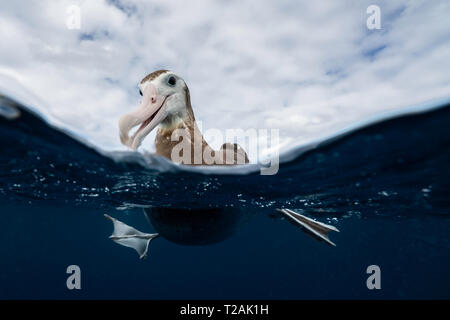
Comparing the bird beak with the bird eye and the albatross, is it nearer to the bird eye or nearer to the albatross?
the albatross

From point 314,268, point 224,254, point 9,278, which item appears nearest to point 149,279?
point 224,254

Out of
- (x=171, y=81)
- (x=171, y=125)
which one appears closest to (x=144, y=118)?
(x=171, y=125)

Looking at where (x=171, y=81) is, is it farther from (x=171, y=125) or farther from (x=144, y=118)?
(x=144, y=118)

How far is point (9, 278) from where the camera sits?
87.1m

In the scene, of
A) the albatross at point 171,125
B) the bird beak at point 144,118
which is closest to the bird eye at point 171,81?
the albatross at point 171,125

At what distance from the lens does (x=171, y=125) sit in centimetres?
462

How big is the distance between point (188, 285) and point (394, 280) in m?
69.2

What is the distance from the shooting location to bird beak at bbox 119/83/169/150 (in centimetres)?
377

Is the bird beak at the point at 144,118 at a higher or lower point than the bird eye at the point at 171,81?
lower

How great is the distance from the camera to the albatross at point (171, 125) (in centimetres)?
404

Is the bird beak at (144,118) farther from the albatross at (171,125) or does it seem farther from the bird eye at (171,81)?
the bird eye at (171,81)

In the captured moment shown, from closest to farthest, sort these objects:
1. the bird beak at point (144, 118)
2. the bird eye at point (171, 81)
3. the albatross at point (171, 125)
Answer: the bird beak at point (144, 118)
the albatross at point (171, 125)
the bird eye at point (171, 81)

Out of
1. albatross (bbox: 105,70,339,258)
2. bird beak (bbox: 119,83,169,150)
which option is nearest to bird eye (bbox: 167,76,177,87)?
albatross (bbox: 105,70,339,258)

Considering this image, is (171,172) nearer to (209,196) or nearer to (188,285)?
(209,196)
